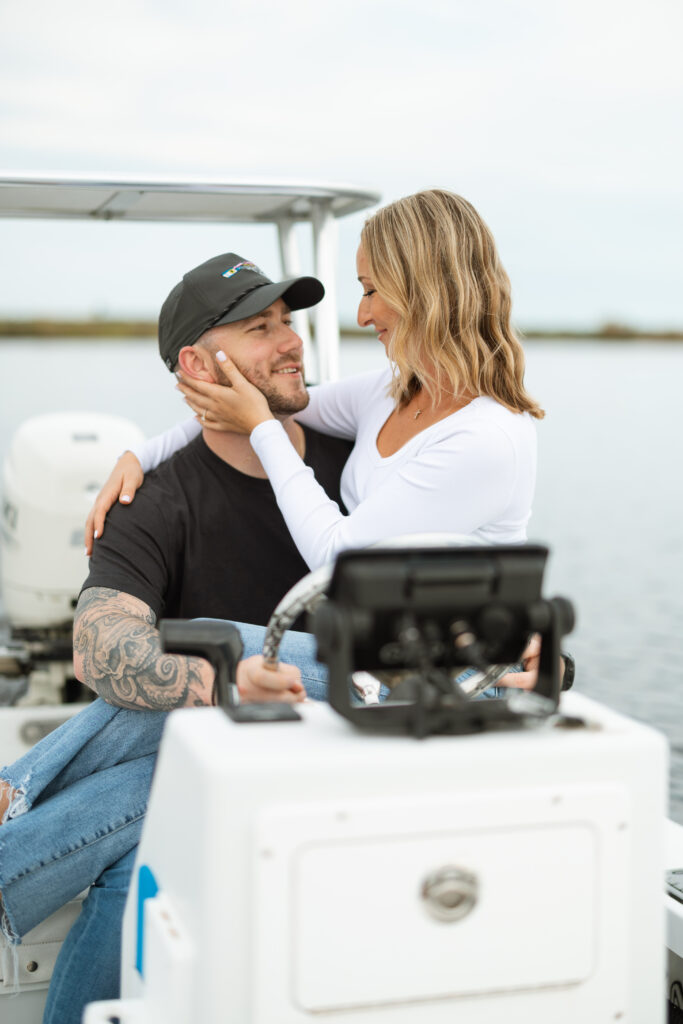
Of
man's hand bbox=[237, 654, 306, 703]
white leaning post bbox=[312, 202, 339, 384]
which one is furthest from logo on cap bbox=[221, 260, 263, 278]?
man's hand bbox=[237, 654, 306, 703]

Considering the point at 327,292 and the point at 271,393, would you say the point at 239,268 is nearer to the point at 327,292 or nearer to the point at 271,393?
the point at 271,393

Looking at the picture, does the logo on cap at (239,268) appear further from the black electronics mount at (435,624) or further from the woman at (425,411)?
the black electronics mount at (435,624)

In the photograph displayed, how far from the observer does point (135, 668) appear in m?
1.77

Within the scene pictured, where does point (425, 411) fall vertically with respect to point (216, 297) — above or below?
below

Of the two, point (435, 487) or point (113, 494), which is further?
point (113, 494)

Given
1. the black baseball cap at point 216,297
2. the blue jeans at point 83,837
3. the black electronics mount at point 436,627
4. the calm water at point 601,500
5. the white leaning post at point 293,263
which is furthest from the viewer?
the calm water at point 601,500

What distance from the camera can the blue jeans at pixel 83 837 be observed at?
173 cm

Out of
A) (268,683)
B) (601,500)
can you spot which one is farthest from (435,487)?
(601,500)

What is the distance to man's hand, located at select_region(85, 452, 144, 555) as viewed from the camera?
2.10 meters

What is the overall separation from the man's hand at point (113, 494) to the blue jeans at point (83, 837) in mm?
412

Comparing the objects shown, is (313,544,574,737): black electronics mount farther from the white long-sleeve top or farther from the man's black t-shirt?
the man's black t-shirt

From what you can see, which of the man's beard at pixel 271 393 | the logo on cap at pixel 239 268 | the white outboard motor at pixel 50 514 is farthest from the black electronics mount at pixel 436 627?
the white outboard motor at pixel 50 514

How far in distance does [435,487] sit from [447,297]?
0.36m

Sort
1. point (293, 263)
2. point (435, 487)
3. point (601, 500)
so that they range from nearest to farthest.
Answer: point (435, 487) → point (293, 263) → point (601, 500)
